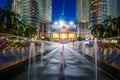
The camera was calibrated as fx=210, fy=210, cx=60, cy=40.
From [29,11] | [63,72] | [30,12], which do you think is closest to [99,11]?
[30,12]

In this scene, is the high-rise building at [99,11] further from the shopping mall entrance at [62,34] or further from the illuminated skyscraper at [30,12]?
the shopping mall entrance at [62,34]

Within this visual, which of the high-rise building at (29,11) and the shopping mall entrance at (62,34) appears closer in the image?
the high-rise building at (29,11)

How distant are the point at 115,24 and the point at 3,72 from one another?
189 feet

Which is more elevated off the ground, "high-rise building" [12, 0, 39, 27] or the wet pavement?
"high-rise building" [12, 0, 39, 27]

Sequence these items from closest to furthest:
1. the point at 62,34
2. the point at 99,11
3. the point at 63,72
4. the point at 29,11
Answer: the point at 63,72 → the point at 99,11 → the point at 29,11 → the point at 62,34

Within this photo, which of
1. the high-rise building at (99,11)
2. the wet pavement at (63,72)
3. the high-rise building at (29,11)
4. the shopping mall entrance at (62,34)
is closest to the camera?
the wet pavement at (63,72)

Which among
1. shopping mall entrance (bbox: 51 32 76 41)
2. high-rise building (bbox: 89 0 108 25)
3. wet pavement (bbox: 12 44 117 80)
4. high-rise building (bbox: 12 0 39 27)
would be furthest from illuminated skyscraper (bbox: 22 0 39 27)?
wet pavement (bbox: 12 44 117 80)

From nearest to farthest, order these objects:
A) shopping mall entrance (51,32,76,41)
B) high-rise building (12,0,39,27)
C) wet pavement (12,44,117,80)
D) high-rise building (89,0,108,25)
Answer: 1. wet pavement (12,44,117,80)
2. high-rise building (89,0,108,25)
3. high-rise building (12,0,39,27)
4. shopping mall entrance (51,32,76,41)

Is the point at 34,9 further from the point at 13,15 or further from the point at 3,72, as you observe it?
the point at 3,72

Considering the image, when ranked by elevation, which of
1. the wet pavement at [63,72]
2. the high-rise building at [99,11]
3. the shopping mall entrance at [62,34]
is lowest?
the wet pavement at [63,72]

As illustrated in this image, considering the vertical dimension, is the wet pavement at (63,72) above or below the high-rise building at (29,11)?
below

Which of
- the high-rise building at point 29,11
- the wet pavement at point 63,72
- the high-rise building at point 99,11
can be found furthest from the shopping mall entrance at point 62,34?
the wet pavement at point 63,72

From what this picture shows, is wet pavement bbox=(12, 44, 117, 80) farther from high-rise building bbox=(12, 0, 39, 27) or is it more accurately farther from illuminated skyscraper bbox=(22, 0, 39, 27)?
illuminated skyscraper bbox=(22, 0, 39, 27)

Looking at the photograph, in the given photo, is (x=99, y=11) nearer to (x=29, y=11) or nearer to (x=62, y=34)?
(x=29, y=11)
